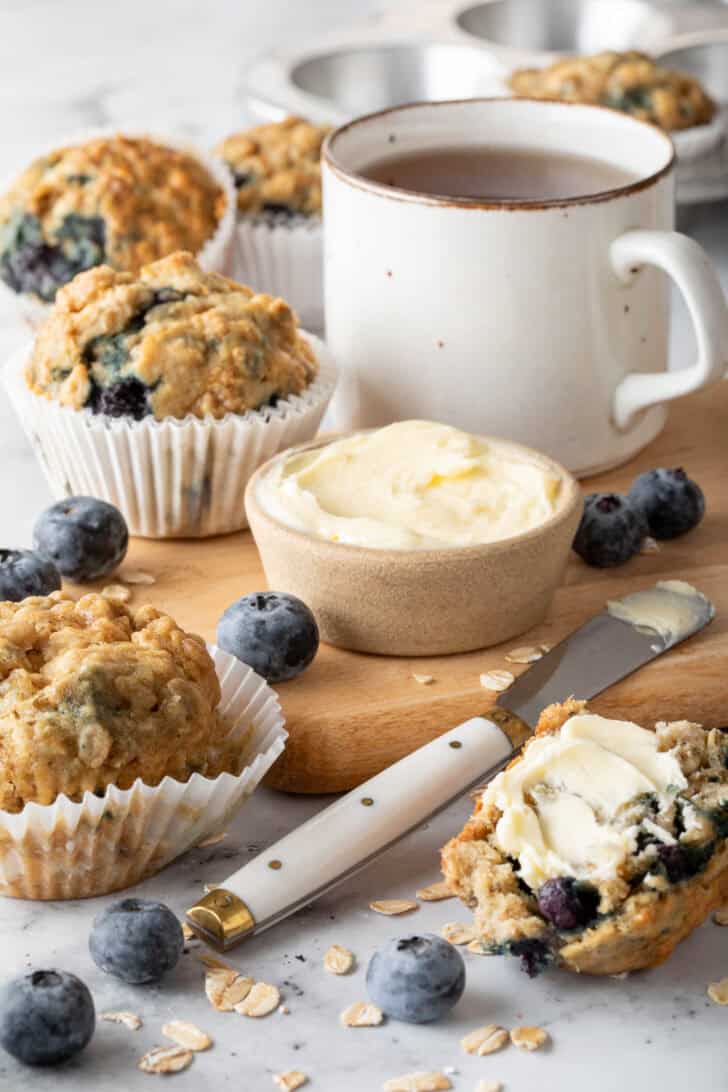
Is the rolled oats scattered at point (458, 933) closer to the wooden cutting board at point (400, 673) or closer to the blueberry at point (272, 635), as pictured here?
the wooden cutting board at point (400, 673)

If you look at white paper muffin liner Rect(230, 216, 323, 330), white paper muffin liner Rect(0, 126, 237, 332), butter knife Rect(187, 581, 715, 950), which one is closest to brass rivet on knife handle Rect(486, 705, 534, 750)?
butter knife Rect(187, 581, 715, 950)

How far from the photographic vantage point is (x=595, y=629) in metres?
2.29

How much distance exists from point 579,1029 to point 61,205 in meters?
1.99

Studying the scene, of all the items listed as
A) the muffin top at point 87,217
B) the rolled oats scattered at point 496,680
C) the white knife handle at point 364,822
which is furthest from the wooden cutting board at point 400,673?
the muffin top at point 87,217

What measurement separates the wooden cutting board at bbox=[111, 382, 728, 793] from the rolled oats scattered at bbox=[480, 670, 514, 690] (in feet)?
0.05

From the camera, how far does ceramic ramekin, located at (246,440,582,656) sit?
218cm

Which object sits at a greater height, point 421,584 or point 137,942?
point 421,584

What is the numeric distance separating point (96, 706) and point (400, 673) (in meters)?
0.48

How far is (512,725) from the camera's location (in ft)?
6.80

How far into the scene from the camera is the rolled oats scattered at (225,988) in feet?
5.90

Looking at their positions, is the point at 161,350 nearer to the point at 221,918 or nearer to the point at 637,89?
the point at 221,918

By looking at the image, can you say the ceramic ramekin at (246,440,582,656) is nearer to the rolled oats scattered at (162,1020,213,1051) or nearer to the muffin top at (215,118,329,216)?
the rolled oats scattered at (162,1020,213,1051)

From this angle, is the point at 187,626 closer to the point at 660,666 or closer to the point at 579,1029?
the point at 660,666

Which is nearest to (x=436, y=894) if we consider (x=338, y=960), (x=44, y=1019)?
(x=338, y=960)
